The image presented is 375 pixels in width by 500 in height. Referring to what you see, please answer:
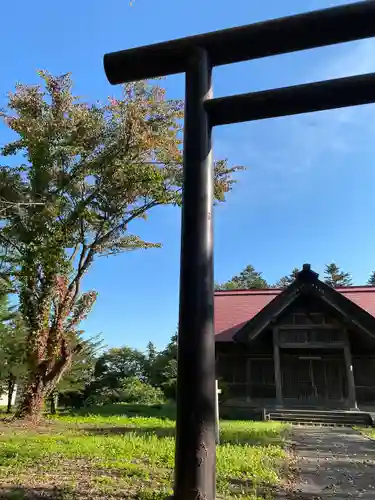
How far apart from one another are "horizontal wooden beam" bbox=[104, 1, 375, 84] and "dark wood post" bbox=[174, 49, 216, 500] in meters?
0.17

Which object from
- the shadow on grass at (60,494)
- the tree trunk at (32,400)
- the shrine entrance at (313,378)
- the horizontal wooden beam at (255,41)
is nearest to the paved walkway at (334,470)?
the shadow on grass at (60,494)

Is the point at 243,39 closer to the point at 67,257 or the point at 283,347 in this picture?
the point at 67,257

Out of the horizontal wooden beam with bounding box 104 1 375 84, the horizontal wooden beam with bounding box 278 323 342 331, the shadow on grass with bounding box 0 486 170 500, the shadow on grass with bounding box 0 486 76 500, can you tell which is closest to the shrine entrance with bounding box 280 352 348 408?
the horizontal wooden beam with bounding box 278 323 342 331

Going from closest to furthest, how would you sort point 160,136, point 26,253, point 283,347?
point 26,253 → point 160,136 → point 283,347

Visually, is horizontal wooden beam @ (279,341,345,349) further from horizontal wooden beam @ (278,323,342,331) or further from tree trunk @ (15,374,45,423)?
tree trunk @ (15,374,45,423)

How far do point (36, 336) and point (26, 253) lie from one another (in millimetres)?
2993

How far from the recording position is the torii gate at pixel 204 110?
2.76 m

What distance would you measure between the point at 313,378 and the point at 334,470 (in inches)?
557

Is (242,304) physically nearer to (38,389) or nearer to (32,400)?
(38,389)

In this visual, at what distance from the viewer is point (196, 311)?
299 centimetres

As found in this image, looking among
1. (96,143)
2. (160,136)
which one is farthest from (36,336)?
(160,136)

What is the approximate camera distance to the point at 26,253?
1430cm

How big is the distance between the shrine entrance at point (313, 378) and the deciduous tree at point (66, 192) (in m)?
9.57

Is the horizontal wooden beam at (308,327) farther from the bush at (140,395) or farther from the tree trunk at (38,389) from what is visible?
the bush at (140,395)
